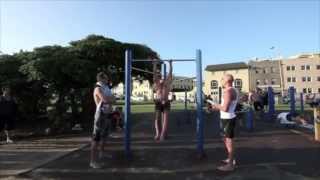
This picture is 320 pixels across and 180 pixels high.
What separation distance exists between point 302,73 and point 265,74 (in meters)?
8.79

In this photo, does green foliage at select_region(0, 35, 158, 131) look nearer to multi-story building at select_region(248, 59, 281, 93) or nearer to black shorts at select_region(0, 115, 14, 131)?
black shorts at select_region(0, 115, 14, 131)

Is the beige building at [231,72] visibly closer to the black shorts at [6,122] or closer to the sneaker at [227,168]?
the black shorts at [6,122]

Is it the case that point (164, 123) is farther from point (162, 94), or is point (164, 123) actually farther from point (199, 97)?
point (199, 97)

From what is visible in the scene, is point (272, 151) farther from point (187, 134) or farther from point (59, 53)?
point (59, 53)

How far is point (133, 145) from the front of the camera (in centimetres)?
1367

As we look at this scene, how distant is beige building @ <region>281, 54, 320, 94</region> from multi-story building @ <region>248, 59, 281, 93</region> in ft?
7.18

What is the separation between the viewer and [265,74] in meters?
118

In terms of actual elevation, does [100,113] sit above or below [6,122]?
above

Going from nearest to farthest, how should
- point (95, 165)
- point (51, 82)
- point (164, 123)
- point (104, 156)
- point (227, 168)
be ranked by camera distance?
point (227, 168), point (95, 165), point (104, 156), point (164, 123), point (51, 82)

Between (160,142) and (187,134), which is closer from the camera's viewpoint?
(160,142)

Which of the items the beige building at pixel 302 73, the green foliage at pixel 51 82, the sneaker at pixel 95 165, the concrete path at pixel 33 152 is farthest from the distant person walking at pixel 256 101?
the beige building at pixel 302 73

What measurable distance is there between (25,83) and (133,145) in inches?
308

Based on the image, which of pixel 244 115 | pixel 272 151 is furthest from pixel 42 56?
pixel 272 151

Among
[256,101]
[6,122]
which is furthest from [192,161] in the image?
[256,101]
